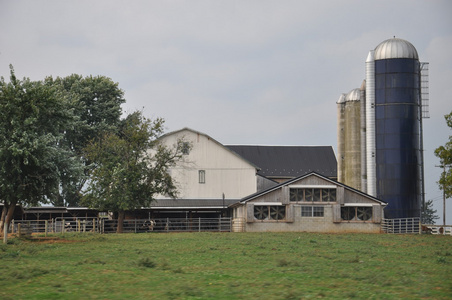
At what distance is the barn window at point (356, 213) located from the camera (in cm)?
6106

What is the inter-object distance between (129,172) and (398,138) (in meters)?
29.4

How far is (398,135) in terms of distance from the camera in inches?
2640

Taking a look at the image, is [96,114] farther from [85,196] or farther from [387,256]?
[387,256]

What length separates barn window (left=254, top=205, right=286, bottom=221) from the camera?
6028 centimetres

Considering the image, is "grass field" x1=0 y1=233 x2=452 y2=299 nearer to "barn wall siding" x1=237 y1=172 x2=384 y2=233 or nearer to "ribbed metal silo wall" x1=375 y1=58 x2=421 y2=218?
"barn wall siding" x1=237 y1=172 x2=384 y2=233

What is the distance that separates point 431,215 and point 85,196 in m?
107

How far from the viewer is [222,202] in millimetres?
67688

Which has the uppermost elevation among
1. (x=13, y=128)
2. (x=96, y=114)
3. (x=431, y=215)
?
(x=96, y=114)

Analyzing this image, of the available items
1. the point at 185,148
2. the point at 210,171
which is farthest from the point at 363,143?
the point at 185,148

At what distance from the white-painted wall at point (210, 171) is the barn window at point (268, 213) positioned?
9013 mm

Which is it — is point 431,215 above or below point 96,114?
below

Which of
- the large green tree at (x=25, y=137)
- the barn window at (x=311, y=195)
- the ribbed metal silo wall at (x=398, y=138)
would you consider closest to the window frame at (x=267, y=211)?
the barn window at (x=311, y=195)

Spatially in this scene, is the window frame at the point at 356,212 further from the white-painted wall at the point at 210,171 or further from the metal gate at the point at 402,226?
the white-painted wall at the point at 210,171

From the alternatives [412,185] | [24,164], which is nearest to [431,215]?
[412,185]
